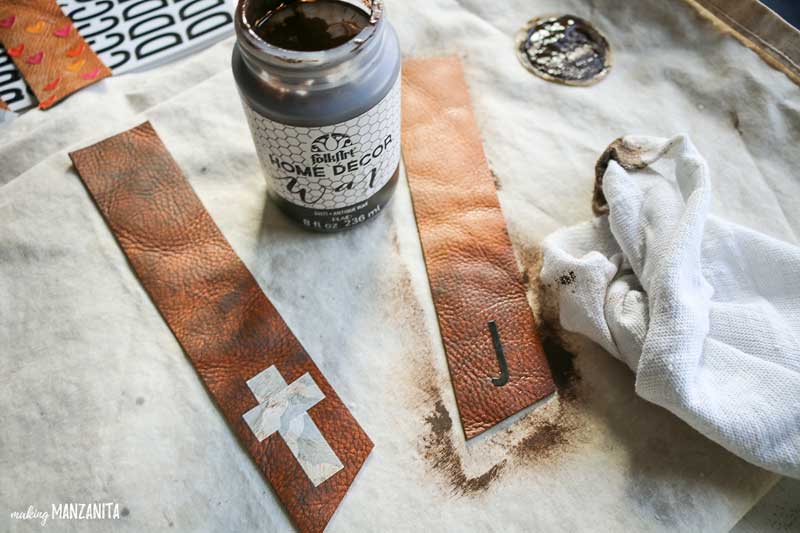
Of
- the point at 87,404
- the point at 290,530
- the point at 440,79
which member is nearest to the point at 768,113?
the point at 440,79

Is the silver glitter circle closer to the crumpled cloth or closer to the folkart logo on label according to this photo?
the crumpled cloth

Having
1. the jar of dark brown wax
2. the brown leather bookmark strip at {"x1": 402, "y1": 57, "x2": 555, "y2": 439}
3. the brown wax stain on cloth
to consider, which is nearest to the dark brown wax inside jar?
the jar of dark brown wax

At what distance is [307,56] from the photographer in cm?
51

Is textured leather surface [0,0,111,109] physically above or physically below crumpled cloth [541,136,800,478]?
below

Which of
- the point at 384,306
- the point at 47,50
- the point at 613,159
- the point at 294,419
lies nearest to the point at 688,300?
the point at 613,159

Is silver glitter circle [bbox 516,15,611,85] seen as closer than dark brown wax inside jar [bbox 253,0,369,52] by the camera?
No

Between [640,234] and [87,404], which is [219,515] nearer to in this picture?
[87,404]

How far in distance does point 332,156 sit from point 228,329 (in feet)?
0.83

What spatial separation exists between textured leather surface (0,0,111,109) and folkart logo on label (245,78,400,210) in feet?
1.29

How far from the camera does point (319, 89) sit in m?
0.55

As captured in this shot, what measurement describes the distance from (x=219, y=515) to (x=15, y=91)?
0.68m

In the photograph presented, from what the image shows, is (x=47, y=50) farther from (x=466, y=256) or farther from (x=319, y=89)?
(x=466, y=256)

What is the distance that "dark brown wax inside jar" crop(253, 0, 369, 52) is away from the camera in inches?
22.5

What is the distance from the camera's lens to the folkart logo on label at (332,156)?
1.91 ft
